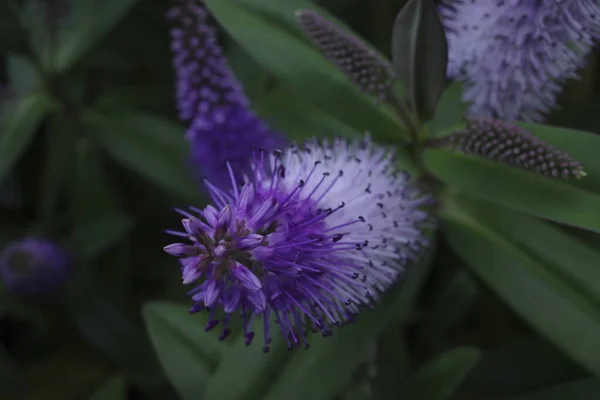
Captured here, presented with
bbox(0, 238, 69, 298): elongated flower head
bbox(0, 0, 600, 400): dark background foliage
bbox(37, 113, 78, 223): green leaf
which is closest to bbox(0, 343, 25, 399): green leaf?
bbox(0, 0, 600, 400): dark background foliage

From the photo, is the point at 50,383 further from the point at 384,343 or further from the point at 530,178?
the point at 530,178

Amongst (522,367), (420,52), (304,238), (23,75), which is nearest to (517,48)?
(420,52)

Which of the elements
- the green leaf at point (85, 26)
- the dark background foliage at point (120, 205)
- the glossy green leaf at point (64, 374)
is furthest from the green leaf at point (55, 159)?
the glossy green leaf at point (64, 374)

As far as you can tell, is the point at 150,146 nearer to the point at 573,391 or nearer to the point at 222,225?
the point at 222,225

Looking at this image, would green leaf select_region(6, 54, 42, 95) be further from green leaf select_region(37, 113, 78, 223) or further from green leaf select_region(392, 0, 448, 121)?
green leaf select_region(392, 0, 448, 121)

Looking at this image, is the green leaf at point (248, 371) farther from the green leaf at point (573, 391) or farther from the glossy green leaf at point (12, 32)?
the glossy green leaf at point (12, 32)
